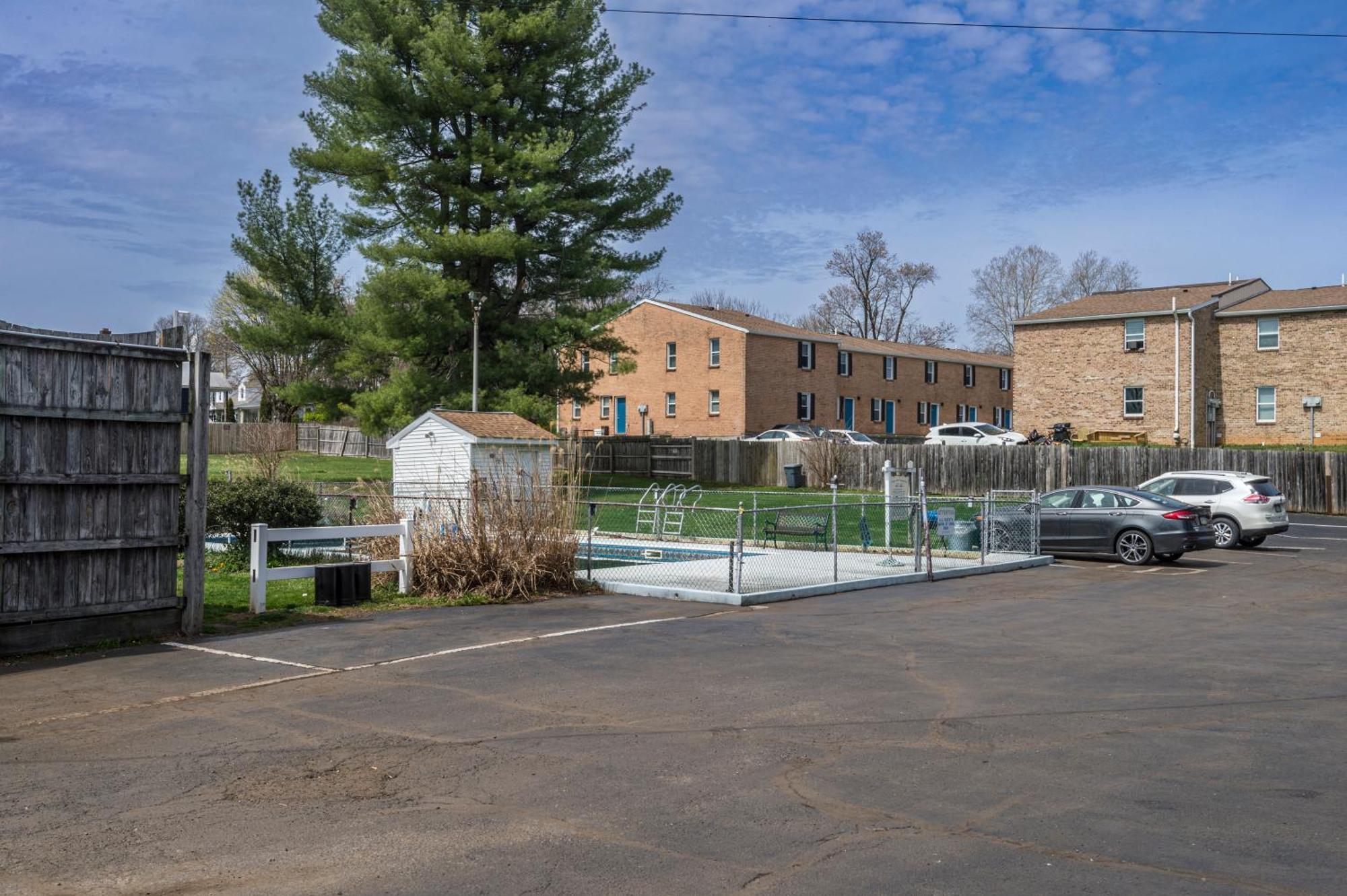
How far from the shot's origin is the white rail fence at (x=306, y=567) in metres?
13.9

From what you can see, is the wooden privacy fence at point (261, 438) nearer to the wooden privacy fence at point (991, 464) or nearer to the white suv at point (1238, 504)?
the wooden privacy fence at point (991, 464)

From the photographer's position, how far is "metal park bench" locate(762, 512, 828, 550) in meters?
23.0

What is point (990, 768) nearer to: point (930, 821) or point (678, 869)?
point (930, 821)

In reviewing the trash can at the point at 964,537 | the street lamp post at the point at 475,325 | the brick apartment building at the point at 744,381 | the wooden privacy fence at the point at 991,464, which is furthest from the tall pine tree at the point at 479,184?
the trash can at the point at 964,537

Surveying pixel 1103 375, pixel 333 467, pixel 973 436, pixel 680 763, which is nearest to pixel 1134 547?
pixel 680 763

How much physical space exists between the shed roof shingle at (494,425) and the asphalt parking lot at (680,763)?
1311 centimetres

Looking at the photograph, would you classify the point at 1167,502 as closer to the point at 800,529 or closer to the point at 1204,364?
the point at 800,529

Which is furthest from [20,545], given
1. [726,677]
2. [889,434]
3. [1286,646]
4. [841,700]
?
[889,434]

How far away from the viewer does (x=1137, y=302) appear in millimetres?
52000

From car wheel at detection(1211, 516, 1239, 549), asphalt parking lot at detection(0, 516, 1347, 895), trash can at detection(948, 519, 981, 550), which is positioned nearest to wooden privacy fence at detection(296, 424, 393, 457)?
trash can at detection(948, 519, 981, 550)

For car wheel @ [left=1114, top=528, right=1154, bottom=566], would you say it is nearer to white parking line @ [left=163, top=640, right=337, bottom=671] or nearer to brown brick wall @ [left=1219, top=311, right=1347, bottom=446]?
white parking line @ [left=163, top=640, right=337, bottom=671]

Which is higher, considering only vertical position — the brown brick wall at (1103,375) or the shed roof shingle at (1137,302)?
the shed roof shingle at (1137,302)

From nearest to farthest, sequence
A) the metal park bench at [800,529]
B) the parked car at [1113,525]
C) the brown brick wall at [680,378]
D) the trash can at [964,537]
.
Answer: the parked car at [1113,525] → the metal park bench at [800,529] → the trash can at [964,537] → the brown brick wall at [680,378]

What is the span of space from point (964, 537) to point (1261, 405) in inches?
1279
